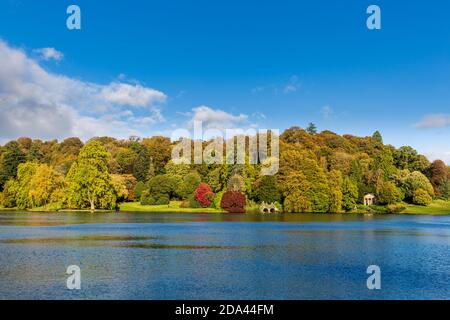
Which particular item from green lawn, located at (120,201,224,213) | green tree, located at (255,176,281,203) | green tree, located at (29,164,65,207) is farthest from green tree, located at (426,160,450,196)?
green tree, located at (29,164,65,207)

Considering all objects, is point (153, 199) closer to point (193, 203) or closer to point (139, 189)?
point (139, 189)

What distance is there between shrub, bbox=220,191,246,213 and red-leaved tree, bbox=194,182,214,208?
390 centimetres

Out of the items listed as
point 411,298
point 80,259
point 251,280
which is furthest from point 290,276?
point 80,259

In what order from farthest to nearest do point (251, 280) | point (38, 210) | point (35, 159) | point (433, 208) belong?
1. point (35, 159)
2. point (433, 208)
3. point (38, 210)
4. point (251, 280)

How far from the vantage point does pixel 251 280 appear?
21547mm

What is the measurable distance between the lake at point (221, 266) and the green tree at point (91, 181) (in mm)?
44370

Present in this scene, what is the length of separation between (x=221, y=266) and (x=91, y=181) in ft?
207

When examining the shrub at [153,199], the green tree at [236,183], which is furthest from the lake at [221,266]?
the shrub at [153,199]

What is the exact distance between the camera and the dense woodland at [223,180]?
8644cm

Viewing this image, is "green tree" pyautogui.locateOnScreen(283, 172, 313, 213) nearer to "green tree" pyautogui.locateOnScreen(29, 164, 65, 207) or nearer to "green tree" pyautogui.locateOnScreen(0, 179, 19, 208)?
"green tree" pyautogui.locateOnScreen(29, 164, 65, 207)

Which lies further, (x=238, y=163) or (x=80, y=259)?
(x=238, y=163)

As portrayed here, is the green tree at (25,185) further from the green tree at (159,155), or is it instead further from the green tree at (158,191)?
the green tree at (159,155)

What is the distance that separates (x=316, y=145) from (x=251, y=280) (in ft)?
302

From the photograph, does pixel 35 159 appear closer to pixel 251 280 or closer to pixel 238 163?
pixel 238 163
